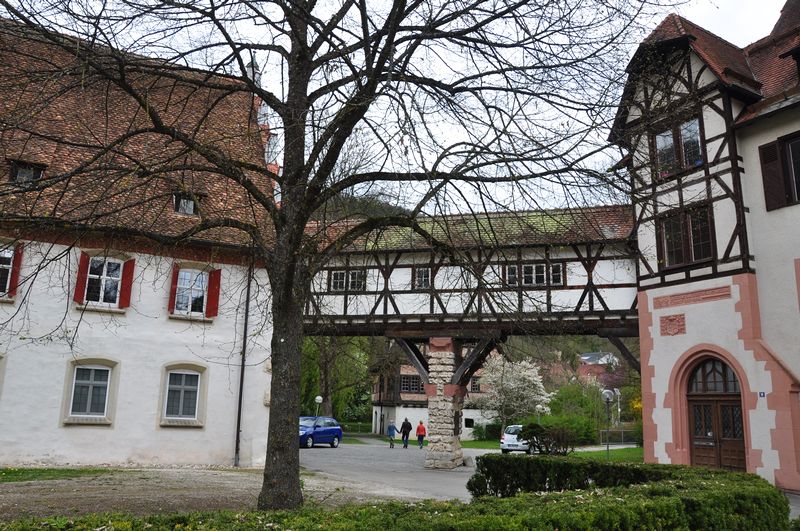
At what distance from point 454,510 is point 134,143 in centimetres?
1365

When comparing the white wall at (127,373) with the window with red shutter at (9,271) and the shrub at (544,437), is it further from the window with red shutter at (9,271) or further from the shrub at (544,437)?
the shrub at (544,437)

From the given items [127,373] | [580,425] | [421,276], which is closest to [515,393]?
[580,425]

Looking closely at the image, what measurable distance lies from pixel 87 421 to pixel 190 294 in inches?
155

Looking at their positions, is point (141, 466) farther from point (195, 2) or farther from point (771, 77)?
point (771, 77)

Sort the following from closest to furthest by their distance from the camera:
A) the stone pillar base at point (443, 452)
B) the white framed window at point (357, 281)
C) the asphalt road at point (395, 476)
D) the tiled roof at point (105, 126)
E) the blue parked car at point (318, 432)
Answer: the tiled roof at point (105, 126) → the asphalt road at point (395, 476) → the white framed window at point (357, 281) → the stone pillar base at point (443, 452) → the blue parked car at point (318, 432)

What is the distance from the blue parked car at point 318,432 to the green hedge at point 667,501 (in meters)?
23.1

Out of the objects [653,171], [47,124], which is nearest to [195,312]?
[47,124]

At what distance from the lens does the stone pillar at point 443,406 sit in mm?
21531

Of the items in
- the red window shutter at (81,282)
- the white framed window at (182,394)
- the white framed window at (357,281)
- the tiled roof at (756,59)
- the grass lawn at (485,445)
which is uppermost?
the tiled roof at (756,59)

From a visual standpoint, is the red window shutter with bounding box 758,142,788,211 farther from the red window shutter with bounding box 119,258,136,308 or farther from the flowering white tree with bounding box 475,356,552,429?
the flowering white tree with bounding box 475,356,552,429

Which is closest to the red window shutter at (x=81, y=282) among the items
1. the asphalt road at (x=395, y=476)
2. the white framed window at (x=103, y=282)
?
the white framed window at (x=103, y=282)

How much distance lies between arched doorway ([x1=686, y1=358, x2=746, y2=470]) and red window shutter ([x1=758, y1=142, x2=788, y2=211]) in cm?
397

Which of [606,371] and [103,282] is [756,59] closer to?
[103,282]

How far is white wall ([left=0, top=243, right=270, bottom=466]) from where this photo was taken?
15023 millimetres
